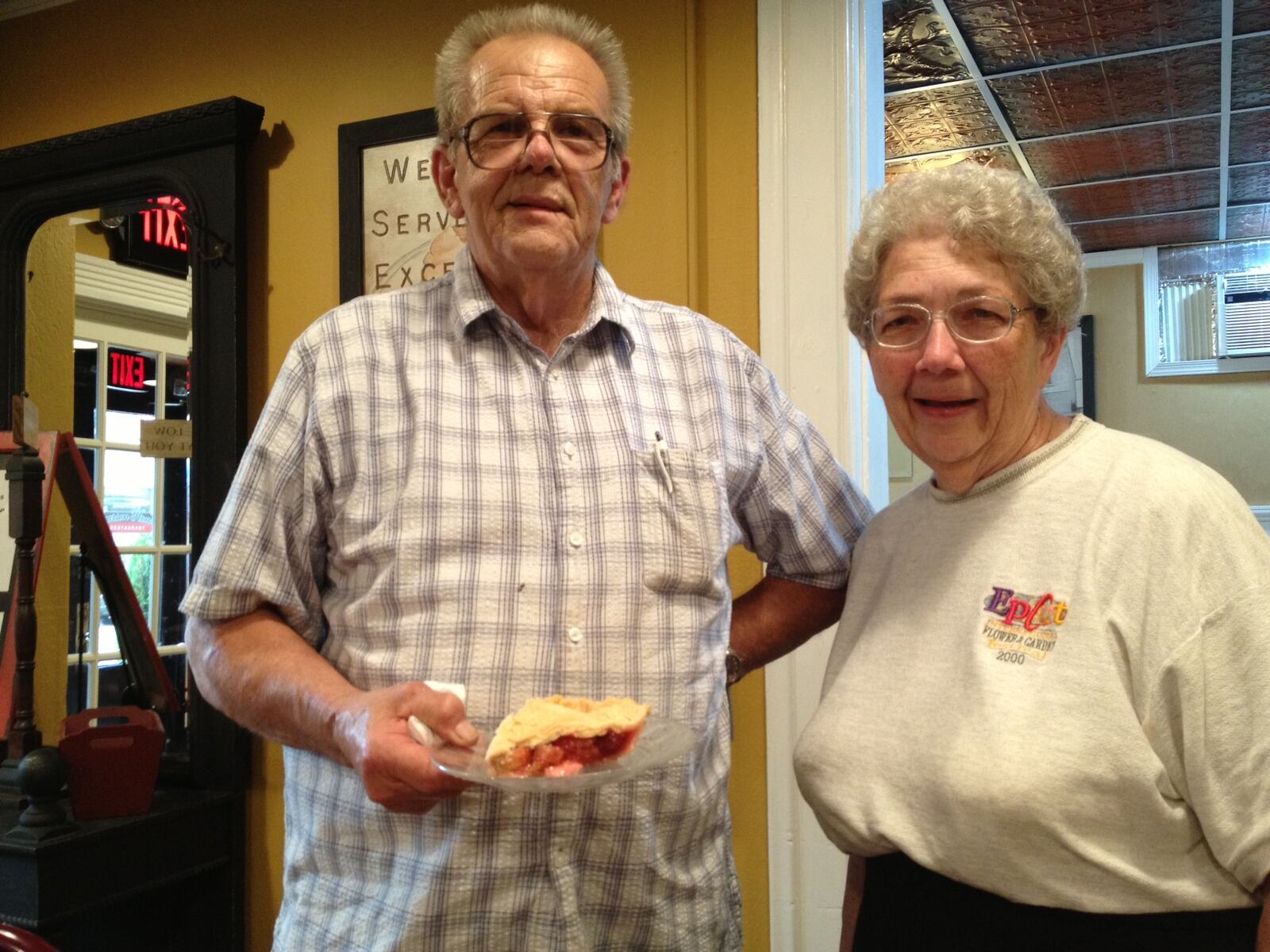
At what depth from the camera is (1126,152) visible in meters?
5.31

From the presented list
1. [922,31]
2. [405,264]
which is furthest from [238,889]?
[922,31]

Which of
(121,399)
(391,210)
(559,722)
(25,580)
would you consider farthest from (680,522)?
(121,399)

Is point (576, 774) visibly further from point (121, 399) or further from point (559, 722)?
point (121, 399)

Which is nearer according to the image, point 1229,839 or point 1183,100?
point 1229,839

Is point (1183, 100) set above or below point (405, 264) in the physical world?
above

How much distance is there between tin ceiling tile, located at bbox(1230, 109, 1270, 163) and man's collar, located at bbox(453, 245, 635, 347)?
13.8 feet

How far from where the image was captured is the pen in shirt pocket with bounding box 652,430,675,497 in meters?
1.58

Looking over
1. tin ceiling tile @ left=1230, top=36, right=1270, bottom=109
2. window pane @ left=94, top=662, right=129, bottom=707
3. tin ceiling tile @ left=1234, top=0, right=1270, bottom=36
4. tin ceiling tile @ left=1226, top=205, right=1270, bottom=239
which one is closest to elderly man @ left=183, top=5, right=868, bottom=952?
window pane @ left=94, top=662, right=129, bottom=707

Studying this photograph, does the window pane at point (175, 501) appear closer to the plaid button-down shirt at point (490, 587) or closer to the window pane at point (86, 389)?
the window pane at point (86, 389)

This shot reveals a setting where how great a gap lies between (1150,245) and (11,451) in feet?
23.7

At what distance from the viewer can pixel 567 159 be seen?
1547 millimetres

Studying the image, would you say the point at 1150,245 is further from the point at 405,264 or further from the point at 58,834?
the point at 58,834

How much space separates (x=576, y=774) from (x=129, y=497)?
2.30 metres

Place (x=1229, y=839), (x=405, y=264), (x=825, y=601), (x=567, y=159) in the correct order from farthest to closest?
1. (x=405, y=264)
2. (x=825, y=601)
3. (x=567, y=159)
4. (x=1229, y=839)
